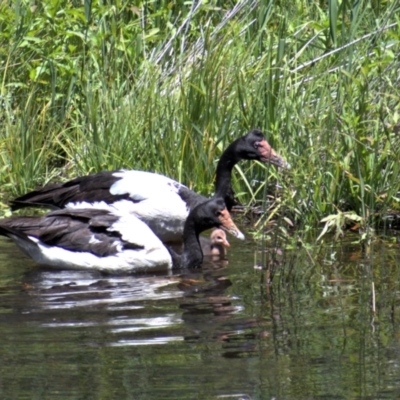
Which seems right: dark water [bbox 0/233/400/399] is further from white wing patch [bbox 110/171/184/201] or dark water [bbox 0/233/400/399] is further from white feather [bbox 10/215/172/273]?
white wing patch [bbox 110/171/184/201]

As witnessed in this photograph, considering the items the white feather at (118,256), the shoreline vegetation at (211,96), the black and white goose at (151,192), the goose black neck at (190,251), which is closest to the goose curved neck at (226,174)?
the black and white goose at (151,192)

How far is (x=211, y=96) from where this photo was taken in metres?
9.80

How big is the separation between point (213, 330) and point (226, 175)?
11.0 ft

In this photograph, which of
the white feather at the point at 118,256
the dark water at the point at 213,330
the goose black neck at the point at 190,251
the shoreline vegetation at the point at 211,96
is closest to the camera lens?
the dark water at the point at 213,330

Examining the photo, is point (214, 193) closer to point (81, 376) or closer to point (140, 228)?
point (140, 228)

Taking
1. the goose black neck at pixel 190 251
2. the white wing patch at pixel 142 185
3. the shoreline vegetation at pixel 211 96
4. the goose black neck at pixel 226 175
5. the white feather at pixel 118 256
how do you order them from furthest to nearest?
1. the goose black neck at pixel 226 175
2. the white wing patch at pixel 142 185
3. the shoreline vegetation at pixel 211 96
4. the goose black neck at pixel 190 251
5. the white feather at pixel 118 256

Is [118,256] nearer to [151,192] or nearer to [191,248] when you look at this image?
[191,248]

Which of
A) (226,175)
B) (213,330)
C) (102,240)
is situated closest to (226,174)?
(226,175)

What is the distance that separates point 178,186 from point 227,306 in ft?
8.13

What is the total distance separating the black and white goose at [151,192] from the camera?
30.2ft

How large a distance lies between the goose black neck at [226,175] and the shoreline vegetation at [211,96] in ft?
0.87

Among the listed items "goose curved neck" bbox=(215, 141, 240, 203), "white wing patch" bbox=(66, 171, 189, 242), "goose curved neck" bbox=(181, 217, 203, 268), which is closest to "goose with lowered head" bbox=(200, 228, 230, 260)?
"goose curved neck" bbox=(181, 217, 203, 268)

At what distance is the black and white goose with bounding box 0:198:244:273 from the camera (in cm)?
849

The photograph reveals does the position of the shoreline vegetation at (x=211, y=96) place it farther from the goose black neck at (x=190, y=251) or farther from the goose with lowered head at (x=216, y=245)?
the goose black neck at (x=190, y=251)
